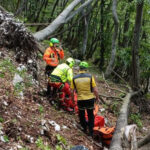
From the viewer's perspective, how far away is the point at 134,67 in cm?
1111

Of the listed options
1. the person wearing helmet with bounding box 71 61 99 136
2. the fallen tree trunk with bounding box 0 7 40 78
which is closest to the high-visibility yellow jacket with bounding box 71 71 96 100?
the person wearing helmet with bounding box 71 61 99 136

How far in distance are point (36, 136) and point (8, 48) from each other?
3.93m

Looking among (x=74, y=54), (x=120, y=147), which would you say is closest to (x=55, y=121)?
(x=120, y=147)

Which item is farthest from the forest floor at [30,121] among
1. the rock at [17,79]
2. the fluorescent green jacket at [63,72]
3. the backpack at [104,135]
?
the fluorescent green jacket at [63,72]

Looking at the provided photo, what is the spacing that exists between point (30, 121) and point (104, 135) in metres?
2.17

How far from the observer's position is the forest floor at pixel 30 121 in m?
4.39

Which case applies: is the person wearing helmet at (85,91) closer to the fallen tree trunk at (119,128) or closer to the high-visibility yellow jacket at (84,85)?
the high-visibility yellow jacket at (84,85)

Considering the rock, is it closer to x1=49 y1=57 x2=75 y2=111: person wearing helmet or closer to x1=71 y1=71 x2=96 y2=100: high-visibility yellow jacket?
x1=49 y1=57 x2=75 y2=111: person wearing helmet

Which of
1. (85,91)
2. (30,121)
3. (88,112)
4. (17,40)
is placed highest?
(17,40)

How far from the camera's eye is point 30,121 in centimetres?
507

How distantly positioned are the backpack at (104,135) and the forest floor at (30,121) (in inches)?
10.4

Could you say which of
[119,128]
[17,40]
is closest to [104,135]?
[119,128]

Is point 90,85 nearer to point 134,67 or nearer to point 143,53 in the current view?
point 134,67

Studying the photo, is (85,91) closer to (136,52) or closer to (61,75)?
(61,75)
